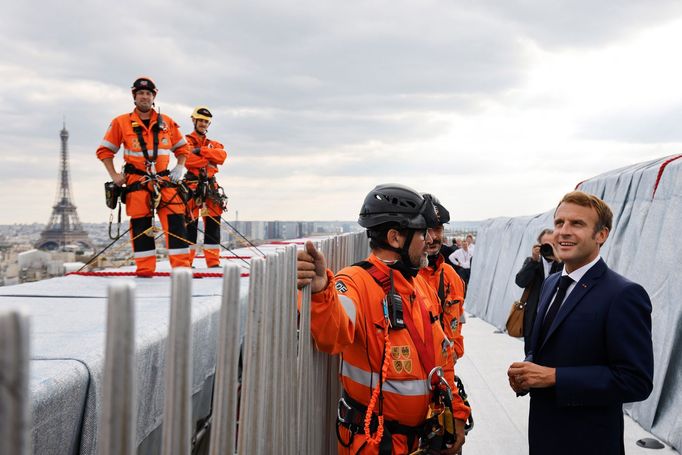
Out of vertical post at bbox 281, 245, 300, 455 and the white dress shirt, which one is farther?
the white dress shirt

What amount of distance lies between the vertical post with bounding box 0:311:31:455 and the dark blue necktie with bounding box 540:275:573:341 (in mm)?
2650

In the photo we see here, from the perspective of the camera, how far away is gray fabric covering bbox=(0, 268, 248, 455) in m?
1.45

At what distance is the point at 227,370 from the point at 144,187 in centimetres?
455

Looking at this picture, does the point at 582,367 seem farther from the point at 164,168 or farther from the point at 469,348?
the point at 469,348

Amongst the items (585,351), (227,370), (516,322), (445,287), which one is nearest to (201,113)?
(445,287)

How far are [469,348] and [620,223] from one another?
412 centimetres


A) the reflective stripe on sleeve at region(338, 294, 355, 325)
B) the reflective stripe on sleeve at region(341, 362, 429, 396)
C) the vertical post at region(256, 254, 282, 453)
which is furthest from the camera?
the reflective stripe on sleeve at region(341, 362, 429, 396)

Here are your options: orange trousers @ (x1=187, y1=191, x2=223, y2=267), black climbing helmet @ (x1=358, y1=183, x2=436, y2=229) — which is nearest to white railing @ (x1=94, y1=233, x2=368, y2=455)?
black climbing helmet @ (x1=358, y1=183, x2=436, y2=229)

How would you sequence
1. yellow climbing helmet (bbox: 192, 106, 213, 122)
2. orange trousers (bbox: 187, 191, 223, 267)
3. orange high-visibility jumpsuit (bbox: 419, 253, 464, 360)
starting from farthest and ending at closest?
1. yellow climbing helmet (bbox: 192, 106, 213, 122)
2. orange trousers (bbox: 187, 191, 223, 267)
3. orange high-visibility jumpsuit (bbox: 419, 253, 464, 360)

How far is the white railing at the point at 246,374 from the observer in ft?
2.75

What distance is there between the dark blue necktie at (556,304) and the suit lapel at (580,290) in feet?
0.23

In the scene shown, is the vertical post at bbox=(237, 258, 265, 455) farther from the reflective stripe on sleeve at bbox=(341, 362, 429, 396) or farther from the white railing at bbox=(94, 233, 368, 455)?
the reflective stripe on sleeve at bbox=(341, 362, 429, 396)

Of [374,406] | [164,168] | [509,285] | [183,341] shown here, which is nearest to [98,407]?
[183,341]

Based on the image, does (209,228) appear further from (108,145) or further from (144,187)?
(108,145)
